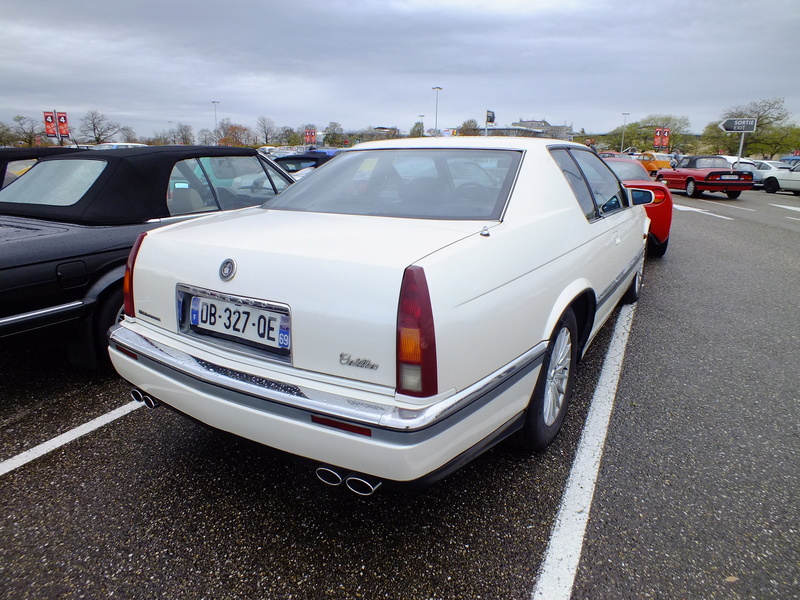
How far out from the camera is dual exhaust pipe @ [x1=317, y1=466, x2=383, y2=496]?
1713 mm

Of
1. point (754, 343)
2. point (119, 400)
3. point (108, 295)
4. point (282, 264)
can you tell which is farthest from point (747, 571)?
point (108, 295)

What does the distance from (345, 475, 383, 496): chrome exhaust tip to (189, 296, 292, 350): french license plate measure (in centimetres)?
50

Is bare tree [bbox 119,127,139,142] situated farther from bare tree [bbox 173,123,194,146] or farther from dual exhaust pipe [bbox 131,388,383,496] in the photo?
dual exhaust pipe [bbox 131,388,383,496]

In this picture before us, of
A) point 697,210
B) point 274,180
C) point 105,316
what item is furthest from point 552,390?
point 697,210

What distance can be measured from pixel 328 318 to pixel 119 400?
6.90 ft

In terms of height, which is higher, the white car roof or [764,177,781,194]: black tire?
the white car roof

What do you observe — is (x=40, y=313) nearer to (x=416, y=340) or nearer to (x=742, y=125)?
(x=416, y=340)

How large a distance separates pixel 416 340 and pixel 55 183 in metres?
3.30


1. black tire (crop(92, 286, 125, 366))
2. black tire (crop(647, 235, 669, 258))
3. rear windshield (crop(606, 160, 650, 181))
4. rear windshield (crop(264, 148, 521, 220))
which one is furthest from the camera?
rear windshield (crop(606, 160, 650, 181))

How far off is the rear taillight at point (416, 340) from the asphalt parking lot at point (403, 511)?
0.54 m

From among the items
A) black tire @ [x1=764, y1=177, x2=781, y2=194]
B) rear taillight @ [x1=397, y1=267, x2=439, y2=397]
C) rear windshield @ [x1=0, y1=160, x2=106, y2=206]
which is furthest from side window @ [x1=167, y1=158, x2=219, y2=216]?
black tire @ [x1=764, y1=177, x2=781, y2=194]

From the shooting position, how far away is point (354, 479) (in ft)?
5.66

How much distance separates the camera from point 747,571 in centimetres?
183

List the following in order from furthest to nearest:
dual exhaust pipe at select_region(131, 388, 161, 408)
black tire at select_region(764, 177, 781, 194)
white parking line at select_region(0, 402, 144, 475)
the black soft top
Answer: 1. black tire at select_region(764, 177, 781, 194)
2. the black soft top
3. white parking line at select_region(0, 402, 144, 475)
4. dual exhaust pipe at select_region(131, 388, 161, 408)
